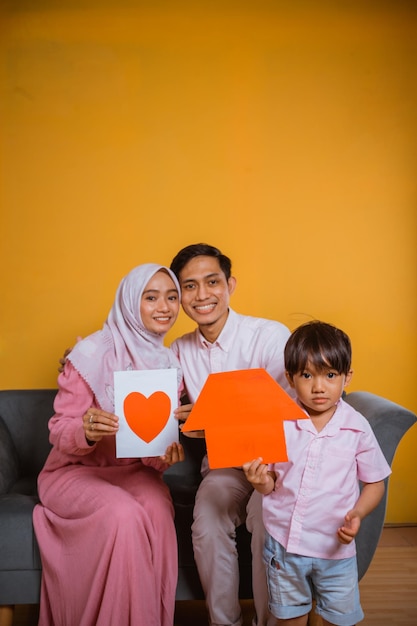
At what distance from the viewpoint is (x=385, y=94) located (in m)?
3.41

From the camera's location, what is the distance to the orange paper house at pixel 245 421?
1.68 meters

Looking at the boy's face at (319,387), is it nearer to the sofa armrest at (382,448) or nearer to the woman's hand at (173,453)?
the sofa armrest at (382,448)

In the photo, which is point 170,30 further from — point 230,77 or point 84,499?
point 84,499

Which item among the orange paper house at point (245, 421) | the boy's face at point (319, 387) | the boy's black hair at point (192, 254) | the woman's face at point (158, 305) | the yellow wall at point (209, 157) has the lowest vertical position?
the orange paper house at point (245, 421)

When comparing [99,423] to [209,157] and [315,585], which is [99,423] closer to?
[315,585]

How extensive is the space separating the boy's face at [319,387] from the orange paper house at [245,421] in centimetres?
9

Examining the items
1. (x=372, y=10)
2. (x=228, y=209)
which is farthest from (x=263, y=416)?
(x=372, y=10)

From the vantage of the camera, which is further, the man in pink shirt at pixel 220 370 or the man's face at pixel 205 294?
the man's face at pixel 205 294

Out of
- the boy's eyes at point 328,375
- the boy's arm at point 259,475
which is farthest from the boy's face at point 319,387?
the boy's arm at point 259,475

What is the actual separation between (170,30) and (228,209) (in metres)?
1.05

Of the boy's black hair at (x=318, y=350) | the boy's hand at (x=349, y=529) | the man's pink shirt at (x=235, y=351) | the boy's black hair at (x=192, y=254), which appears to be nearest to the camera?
the boy's hand at (x=349, y=529)

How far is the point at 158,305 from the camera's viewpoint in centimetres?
222

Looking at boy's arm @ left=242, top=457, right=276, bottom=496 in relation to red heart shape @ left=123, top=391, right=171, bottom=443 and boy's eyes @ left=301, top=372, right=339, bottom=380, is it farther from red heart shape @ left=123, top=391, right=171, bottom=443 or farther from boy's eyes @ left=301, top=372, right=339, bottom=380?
red heart shape @ left=123, top=391, right=171, bottom=443

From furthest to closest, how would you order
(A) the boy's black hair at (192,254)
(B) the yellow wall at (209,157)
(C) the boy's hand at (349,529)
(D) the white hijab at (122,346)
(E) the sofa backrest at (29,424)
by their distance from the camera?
(B) the yellow wall at (209,157), (E) the sofa backrest at (29,424), (A) the boy's black hair at (192,254), (D) the white hijab at (122,346), (C) the boy's hand at (349,529)
